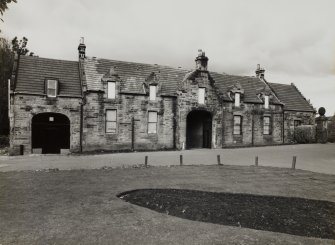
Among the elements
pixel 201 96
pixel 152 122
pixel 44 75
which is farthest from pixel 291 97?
pixel 44 75

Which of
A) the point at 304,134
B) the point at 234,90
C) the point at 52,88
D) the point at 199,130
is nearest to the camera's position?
the point at 52,88

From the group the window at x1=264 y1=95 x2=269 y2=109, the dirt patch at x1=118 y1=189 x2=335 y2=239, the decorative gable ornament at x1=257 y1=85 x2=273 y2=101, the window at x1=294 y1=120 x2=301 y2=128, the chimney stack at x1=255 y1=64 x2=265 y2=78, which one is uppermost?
the chimney stack at x1=255 y1=64 x2=265 y2=78

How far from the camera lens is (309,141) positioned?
35562 millimetres

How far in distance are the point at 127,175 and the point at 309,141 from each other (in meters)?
27.2

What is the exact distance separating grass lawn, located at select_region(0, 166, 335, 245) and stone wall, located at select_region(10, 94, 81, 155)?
10312mm

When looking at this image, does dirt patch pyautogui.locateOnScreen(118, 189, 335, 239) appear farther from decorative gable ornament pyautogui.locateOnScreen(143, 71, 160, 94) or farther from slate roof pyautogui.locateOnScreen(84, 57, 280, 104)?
decorative gable ornament pyautogui.locateOnScreen(143, 71, 160, 94)

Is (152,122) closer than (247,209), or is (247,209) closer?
(247,209)

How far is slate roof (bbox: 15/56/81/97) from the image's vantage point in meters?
26.0

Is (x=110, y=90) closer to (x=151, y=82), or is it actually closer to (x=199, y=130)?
(x=151, y=82)

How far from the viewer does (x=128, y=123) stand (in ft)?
92.8

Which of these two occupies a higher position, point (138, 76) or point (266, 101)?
point (138, 76)

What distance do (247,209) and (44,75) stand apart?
2315 centimetres

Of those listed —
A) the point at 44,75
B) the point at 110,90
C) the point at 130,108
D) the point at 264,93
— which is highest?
the point at 44,75

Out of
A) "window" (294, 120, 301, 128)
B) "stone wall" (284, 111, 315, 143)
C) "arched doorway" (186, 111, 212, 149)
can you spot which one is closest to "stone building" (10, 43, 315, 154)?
"arched doorway" (186, 111, 212, 149)
